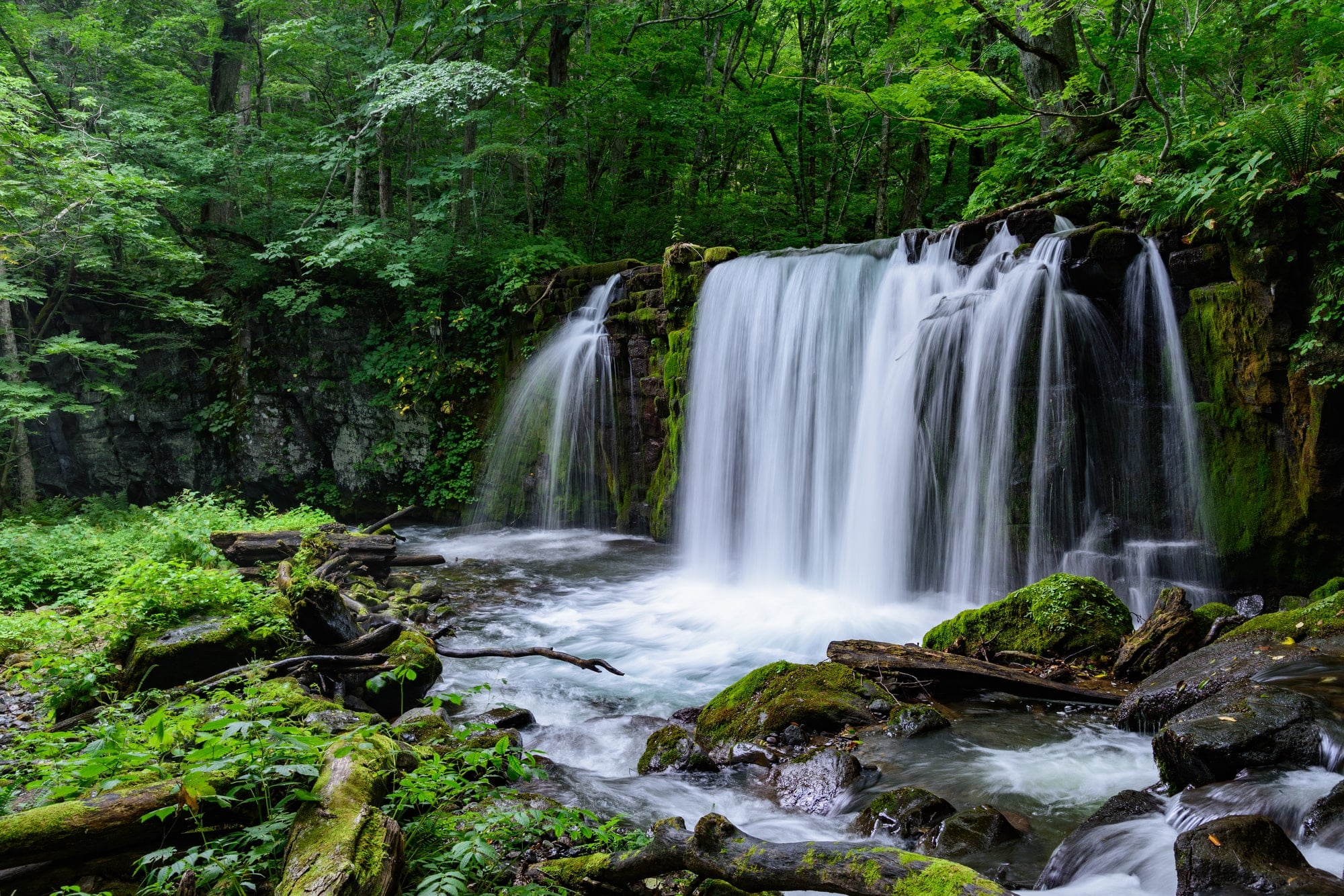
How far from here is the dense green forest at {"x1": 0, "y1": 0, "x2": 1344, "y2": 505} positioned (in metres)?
11.3

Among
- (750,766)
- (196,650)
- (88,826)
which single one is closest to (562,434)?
(196,650)

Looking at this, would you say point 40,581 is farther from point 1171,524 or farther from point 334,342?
point 1171,524

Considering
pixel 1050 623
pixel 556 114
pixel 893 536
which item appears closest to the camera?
pixel 1050 623

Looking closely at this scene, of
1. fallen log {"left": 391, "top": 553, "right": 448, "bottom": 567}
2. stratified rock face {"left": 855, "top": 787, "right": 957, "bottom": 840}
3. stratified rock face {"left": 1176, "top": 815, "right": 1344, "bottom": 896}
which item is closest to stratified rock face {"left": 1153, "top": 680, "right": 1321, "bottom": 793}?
stratified rock face {"left": 1176, "top": 815, "right": 1344, "bottom": 896}

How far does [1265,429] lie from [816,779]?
18.8ft

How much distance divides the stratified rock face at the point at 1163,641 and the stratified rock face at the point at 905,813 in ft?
7.76

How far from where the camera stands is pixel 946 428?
839 cm

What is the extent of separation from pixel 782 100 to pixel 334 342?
10922 millimetres

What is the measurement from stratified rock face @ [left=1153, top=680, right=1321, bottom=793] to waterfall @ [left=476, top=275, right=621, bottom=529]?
1044 cm

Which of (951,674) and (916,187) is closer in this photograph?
(951,674)

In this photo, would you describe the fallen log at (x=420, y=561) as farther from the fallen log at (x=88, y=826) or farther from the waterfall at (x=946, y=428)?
the fallen log at (x=88, y=826)

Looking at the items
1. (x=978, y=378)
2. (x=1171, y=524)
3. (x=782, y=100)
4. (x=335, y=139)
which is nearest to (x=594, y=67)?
(x=782, y=100)

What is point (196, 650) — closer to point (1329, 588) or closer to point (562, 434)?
point (1329, 588)

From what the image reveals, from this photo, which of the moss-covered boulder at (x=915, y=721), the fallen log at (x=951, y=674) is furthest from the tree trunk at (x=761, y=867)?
the fallen log at (x=951, y=674)
